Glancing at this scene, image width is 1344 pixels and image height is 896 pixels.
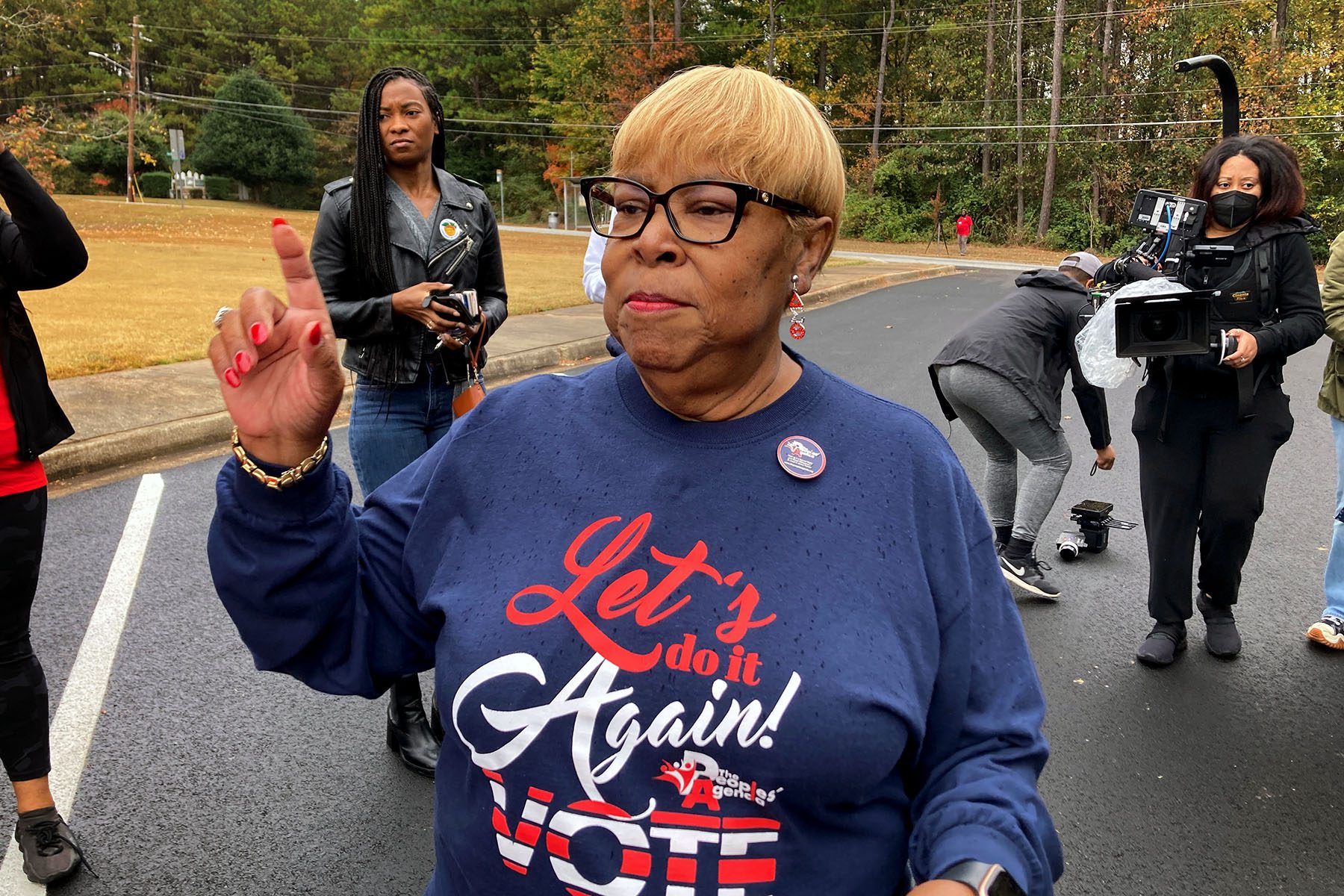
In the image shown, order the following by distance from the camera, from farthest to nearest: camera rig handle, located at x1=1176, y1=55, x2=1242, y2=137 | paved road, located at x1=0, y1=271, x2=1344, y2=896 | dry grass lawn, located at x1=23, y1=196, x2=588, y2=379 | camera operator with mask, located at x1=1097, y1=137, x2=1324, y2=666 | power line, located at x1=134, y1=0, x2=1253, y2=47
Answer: power line, located at x1=134, y1=0, x2=1253, y2=47 → dry grass lawn, located at x1=23, y1=196, x2=588, y2=379 → camera rig handle, located at x1=1176, y1=55, x2=1242, y2=137 → camera operator with mask, located at x1=1097, y1=137, x2=1324, y2=666 → paved road, located at x1=0, y1=271, x2=1344, y2=896

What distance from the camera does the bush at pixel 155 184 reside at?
6034 cm

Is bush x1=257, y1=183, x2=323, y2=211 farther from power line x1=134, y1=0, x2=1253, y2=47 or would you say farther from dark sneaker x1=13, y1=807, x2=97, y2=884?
dark sneaker x1=13, y1=807, x2=97, y2=884

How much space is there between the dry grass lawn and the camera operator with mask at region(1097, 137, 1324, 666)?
4.08 meters

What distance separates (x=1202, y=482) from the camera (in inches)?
170

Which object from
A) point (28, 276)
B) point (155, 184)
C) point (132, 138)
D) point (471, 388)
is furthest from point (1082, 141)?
point (155, 184)

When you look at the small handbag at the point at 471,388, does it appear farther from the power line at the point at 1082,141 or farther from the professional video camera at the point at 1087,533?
the power line at the point at 1082,141

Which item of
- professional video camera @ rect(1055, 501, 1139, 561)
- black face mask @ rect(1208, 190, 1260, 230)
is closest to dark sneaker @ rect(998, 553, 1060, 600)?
professional video camera @ rect(1055, 501, 1139, 561)

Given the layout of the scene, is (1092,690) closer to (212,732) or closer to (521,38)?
(212,732)

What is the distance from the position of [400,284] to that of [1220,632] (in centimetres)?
380

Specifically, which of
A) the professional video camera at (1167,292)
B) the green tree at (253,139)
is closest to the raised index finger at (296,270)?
the professional video camera at (1167,292)

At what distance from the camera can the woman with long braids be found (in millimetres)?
3293

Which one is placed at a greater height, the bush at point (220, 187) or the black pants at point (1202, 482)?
the bush at point (220, 187)

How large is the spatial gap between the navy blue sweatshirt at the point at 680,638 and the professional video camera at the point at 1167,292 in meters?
2.84

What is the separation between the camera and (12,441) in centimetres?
272
